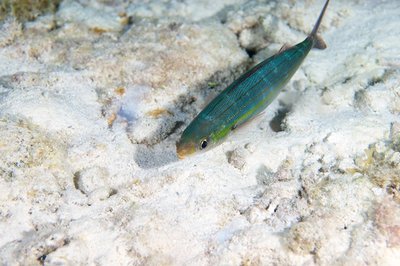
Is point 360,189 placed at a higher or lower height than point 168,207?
higher

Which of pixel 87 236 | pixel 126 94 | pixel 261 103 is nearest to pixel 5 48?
pixel 126 94

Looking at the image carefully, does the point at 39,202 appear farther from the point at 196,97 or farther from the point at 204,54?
the point at 204,54

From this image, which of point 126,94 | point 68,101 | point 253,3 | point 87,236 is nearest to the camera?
point 87,236

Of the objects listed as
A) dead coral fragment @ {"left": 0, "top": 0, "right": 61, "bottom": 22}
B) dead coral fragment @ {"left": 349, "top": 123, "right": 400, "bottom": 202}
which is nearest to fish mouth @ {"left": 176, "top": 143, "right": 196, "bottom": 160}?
dead coral fragment @ {"left": 349, "top": 123, "right": 400, "bottom": 202}

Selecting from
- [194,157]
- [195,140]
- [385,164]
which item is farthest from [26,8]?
[385,164]

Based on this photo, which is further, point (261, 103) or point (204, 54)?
point (204, 54)

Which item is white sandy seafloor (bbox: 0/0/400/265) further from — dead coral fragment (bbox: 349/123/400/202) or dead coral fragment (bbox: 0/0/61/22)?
dead coral fragment (bbox: 0/0/61/22)
